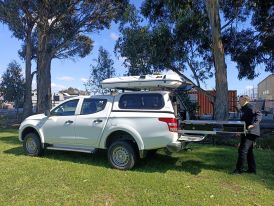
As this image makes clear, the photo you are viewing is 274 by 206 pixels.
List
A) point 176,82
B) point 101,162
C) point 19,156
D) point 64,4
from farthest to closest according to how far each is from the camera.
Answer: point 64,4, point 19,156, point 101,162, point 176,82

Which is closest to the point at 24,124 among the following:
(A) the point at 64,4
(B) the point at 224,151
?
(B) the point at 224,151

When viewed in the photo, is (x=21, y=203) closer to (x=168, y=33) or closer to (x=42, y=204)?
(x=42, y=204)

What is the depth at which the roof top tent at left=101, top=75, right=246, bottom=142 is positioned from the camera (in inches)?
336

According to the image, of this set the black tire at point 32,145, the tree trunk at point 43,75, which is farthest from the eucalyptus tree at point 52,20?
the black tire at point 32,145

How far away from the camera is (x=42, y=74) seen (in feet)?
72.9

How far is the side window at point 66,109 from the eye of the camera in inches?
390

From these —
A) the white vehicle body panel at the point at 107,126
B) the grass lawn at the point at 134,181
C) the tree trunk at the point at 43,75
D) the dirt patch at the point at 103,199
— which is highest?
the tree trunk at the point at 43,75

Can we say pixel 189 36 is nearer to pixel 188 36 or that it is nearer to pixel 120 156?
pixel 188 36

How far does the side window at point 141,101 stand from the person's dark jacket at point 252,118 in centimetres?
189

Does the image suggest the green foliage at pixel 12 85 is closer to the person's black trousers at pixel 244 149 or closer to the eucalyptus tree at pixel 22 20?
the eucalyptus tree at pixel 22 20

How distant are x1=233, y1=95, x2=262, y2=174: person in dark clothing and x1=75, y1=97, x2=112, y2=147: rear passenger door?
323cm

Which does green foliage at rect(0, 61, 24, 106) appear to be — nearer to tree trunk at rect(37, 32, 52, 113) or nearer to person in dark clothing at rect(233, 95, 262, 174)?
tree trunk at rect(37, 32, 52, 113)

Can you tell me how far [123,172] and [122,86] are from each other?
222 centimetres

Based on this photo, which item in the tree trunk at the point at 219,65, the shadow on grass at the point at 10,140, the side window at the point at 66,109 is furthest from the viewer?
the tree trunk at the point at 219,65
